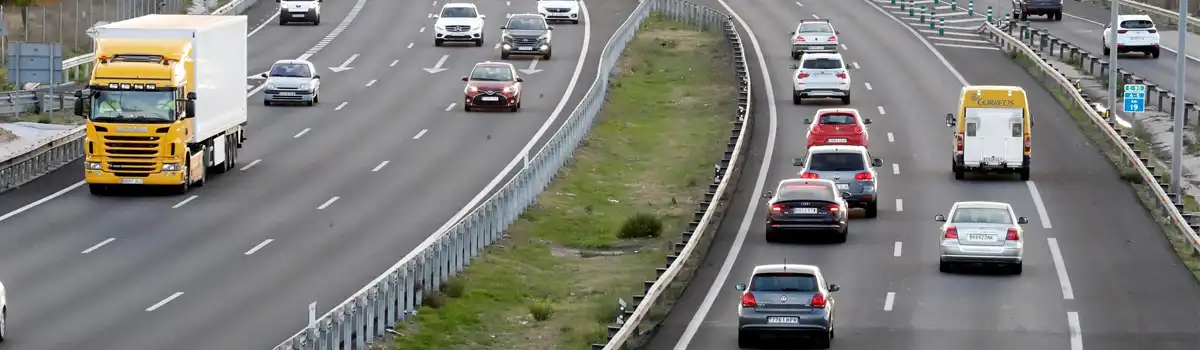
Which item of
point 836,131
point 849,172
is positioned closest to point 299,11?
point 836,131

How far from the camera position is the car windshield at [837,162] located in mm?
43594

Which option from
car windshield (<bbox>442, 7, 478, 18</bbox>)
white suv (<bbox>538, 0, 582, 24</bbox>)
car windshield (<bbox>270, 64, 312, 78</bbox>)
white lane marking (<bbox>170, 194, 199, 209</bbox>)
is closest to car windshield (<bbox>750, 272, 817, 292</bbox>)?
white lane marking (<bbox>170, 194, 199, 209</bbox>)

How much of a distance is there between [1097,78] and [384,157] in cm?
2997

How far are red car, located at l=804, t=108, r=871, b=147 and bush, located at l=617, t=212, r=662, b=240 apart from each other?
24.7 ft

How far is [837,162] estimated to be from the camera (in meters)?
43.8

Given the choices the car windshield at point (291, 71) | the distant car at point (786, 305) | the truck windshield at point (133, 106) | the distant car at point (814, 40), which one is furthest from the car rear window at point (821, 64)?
the distant car at point (786, 305)

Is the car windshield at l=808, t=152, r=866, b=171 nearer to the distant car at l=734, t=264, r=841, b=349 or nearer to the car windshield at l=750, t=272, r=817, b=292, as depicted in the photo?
the distant car at l=734, t=264, r=841, b=349

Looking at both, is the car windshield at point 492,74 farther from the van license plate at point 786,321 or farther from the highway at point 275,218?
the van license plate at point 786,321

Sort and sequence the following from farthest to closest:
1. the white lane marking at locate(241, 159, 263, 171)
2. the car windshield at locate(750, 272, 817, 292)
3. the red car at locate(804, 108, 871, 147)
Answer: the red car at locate(804, 108, 871, 147)
the white lane marking at locate(241, 159, 263, 171)
the car windshield at locate(750, 272, 817, 292)

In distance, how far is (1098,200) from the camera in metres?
45.7

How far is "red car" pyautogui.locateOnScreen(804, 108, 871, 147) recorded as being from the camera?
51312 millimetres

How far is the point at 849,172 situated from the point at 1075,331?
13.2 meters

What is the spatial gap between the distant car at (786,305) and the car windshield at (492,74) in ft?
113

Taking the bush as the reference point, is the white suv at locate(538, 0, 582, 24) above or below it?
above
